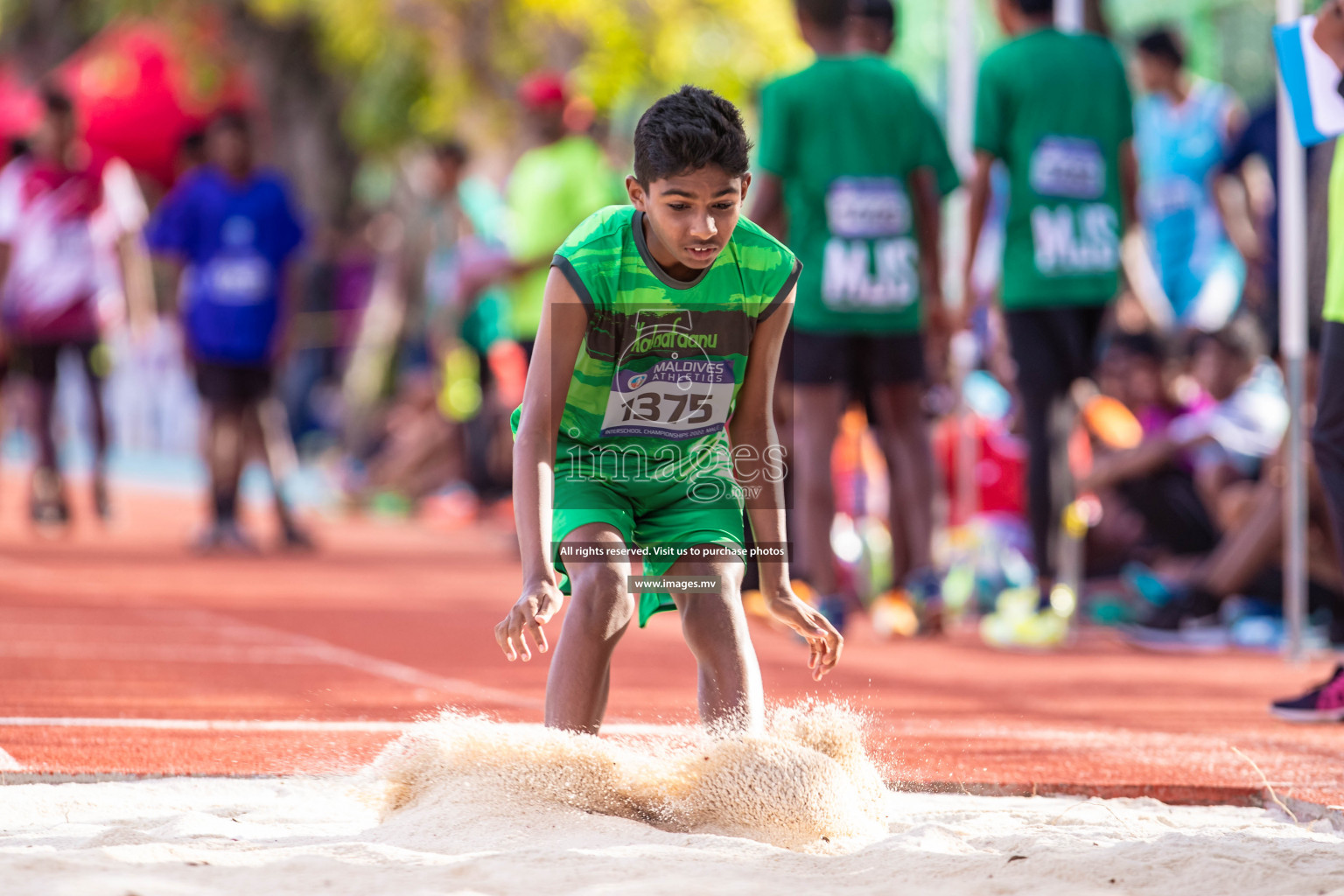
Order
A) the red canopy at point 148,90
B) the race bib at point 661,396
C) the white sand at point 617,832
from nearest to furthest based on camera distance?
the white sand at point 617,832, the race bib at point 661,396, the red canopy at point 148,90

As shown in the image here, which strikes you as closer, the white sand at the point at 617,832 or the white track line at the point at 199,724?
the white sand at the point at 617,832

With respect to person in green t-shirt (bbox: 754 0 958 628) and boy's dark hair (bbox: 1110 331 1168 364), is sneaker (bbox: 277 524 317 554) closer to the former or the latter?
person in green t-shirt (bbox: 754 0 958 628)

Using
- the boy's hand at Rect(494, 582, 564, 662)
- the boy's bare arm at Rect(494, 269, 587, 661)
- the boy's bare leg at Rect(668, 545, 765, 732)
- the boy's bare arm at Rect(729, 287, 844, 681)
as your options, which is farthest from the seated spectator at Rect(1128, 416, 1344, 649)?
the boy's hand at Rect(494, 582, 564, 662)

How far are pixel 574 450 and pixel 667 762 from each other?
28.1 inches

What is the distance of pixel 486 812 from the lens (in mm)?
3357

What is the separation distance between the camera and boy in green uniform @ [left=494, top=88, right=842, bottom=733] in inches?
139

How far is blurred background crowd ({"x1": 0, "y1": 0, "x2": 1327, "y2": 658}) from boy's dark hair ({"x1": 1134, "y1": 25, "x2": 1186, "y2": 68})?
0.02 metres

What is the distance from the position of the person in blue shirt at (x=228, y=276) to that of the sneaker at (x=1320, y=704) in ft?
21.6

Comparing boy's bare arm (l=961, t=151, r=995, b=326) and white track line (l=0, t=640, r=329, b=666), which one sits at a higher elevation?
boy's bare arm (l=961, t=151, r=995, b=326)

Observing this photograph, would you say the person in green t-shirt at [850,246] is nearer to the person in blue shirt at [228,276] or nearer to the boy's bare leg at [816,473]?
the boy's bare leg at [816,473]

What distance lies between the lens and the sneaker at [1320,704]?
4953 millimetres

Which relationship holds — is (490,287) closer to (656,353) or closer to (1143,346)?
(1143,346)

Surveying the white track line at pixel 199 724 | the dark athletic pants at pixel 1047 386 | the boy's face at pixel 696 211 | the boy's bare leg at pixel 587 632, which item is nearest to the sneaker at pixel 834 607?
the dark athletic pants at pixel 1047 386

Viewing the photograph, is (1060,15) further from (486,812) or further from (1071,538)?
(486,812)
